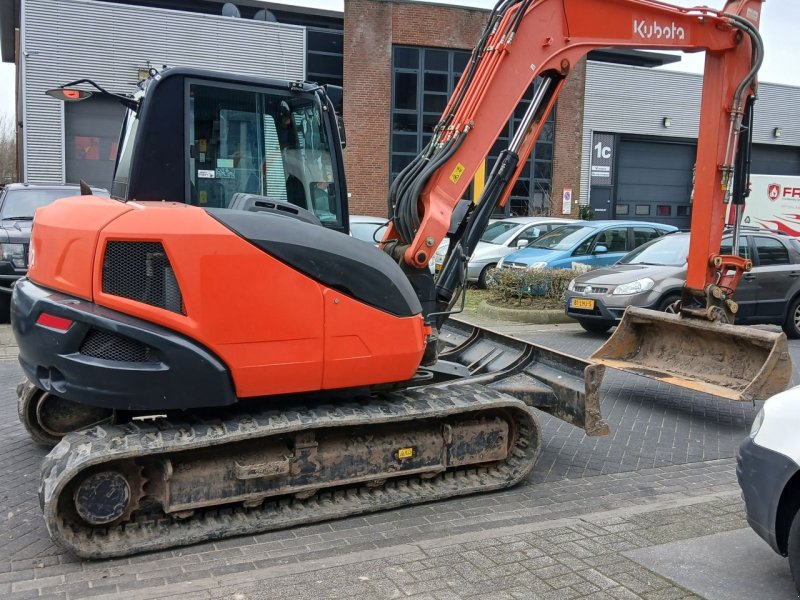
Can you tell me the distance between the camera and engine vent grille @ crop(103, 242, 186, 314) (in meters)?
4.18

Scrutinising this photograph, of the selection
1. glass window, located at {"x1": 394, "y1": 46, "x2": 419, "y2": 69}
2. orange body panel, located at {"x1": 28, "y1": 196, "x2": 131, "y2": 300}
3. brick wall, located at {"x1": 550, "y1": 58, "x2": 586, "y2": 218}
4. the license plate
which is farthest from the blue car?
brick wall, located at {"x1": 550, "y1": 58, "x2": 586, "y2": 218}

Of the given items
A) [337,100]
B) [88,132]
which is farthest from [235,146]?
[88,132]

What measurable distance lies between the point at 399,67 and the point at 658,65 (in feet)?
53.6

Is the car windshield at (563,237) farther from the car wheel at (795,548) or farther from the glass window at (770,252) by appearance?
the car wheel at (795,548)

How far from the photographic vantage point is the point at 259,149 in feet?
16.5

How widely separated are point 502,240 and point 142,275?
12.9m

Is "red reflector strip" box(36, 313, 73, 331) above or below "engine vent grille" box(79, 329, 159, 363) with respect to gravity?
above

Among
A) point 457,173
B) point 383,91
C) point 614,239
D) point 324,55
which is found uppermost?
point 324,55

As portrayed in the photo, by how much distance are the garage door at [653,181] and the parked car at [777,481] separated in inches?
1063

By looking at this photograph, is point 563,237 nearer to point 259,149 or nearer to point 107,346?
point 259,149

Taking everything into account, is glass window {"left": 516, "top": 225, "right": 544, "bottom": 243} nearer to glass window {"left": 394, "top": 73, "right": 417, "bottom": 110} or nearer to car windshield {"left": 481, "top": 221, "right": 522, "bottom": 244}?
car windshield {"left": 481, "top": 221, "right": 522, "bottom": 244}

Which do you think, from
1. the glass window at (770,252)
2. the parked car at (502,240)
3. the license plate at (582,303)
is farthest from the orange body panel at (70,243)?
the parked car at (502,240)

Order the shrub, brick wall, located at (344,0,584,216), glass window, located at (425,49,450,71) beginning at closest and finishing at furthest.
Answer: the shrub, brick wall, located at (344,0,584,216), glass window, located at (425,49,450,71)

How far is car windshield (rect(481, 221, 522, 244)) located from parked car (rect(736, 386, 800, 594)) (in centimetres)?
1272
